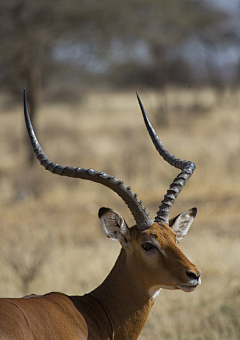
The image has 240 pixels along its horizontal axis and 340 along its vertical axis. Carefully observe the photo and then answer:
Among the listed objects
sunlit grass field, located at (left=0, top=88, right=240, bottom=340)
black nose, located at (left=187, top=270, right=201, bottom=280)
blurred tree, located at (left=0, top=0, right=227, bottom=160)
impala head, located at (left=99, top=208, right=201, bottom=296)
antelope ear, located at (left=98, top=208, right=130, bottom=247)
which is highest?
blurred tree, located at (left=0, top=0, right=227, bottom=160)

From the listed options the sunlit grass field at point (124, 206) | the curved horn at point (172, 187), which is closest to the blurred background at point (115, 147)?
the sunlit grass field at point (124, 206)

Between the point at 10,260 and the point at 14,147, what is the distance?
1185 centimetres

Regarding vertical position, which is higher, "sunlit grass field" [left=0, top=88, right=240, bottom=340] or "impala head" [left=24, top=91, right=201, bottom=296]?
"sunlit grass field" [left=0, top=88, right=240, bottom=340]

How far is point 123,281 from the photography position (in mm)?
4082

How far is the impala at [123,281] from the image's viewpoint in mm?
3713

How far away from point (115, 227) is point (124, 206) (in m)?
7.10

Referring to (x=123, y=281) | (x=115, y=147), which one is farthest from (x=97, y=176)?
(x=115, y=147)

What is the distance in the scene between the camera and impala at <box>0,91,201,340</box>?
3713 millimetres

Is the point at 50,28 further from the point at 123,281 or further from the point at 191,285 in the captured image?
the point at 191,285

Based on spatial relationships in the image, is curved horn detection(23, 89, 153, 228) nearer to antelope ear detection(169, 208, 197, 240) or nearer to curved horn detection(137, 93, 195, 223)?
curved horn detection(137, 93, 195, 223)

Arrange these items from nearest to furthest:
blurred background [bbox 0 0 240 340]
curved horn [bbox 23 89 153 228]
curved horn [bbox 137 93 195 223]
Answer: curved horn [bbox 23 89 153 228]
curved horn [bbox 137 93 195 223]
blurred background [bbox 0 0 240 340]

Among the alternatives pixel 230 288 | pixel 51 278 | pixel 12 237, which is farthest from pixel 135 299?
pixel 12 237

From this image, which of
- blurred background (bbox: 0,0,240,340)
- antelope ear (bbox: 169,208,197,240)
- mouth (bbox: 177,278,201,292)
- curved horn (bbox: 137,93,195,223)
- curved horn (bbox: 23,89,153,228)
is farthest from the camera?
blurred background (bbox: 0,0,240,340)

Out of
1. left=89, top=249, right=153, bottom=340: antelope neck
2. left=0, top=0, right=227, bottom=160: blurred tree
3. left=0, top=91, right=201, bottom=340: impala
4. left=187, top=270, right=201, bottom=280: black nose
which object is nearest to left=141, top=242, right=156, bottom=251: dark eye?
left=0, top=91, right=201, bottom=340: impala
